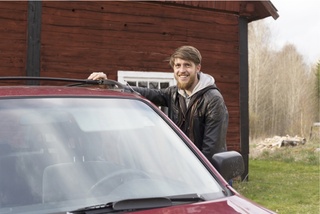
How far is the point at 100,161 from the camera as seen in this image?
2.75 m

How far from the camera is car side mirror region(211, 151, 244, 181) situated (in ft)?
9.59

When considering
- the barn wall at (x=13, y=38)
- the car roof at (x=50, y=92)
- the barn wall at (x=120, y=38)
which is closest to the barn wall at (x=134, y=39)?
the barn wall at (x=120, y=38)

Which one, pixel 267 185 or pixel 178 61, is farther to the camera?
pixel 267 185

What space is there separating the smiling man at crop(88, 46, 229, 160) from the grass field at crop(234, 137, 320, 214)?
4898mm

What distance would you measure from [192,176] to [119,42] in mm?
7600

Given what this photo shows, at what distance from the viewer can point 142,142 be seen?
9.62ft

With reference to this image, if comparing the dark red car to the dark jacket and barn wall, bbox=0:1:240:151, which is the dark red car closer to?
the dark jacket

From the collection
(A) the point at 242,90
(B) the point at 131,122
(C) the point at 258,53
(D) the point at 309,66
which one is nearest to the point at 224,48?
(A) the point at 242,90

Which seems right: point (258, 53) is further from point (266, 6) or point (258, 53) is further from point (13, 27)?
point (13, 27)

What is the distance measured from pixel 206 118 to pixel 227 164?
128 centimetres

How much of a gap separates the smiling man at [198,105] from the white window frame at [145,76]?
5.78 metres

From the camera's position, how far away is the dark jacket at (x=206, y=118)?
4.11m

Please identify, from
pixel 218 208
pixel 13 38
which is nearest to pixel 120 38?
pixel 13 38

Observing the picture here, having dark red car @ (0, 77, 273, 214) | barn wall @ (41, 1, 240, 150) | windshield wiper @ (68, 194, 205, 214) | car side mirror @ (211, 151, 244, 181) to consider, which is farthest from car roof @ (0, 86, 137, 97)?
barn wall @ (41, 1, 240, 150)
